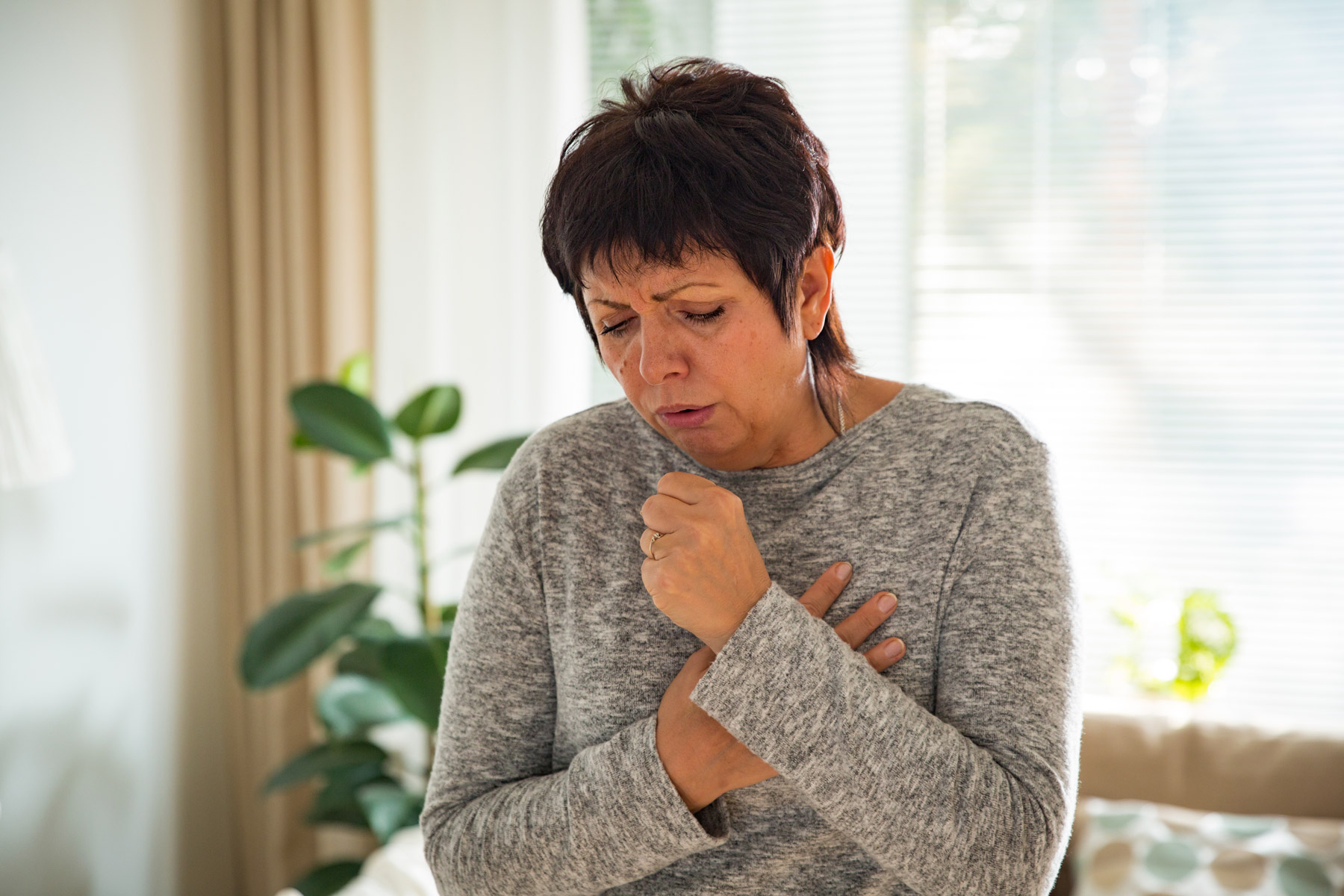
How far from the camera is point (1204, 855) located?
167 centimetres

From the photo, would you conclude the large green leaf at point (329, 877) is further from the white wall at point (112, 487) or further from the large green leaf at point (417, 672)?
the large green leaf at point (417, 672)

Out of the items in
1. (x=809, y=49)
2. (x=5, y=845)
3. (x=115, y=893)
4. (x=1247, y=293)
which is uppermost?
(x=809, y=49)

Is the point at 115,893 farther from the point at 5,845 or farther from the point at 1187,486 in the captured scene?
the point at 1187,486

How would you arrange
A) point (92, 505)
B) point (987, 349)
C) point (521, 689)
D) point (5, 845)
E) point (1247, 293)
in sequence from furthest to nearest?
point (987, 349)
point (1247, 293)
point (92, 505)
point (5, 845)
point (521, 689)

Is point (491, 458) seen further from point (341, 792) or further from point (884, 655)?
point (884, 655)

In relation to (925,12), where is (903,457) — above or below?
below

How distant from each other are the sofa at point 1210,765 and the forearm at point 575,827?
4.14 feet

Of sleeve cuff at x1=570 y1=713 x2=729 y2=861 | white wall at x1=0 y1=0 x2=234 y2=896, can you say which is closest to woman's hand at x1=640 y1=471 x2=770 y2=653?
sleeve cuff at x1=570 y1=713 x2=729 y2=861

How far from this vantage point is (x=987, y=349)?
7.68 ft

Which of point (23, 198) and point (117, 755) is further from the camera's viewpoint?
point (117, 755)

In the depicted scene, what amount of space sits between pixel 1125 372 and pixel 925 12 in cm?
91

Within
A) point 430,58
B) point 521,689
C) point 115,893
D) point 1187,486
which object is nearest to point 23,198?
point 430,58

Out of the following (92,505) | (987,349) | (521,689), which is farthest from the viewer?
(987,349)

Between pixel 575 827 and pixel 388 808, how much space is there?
1.34 metres
